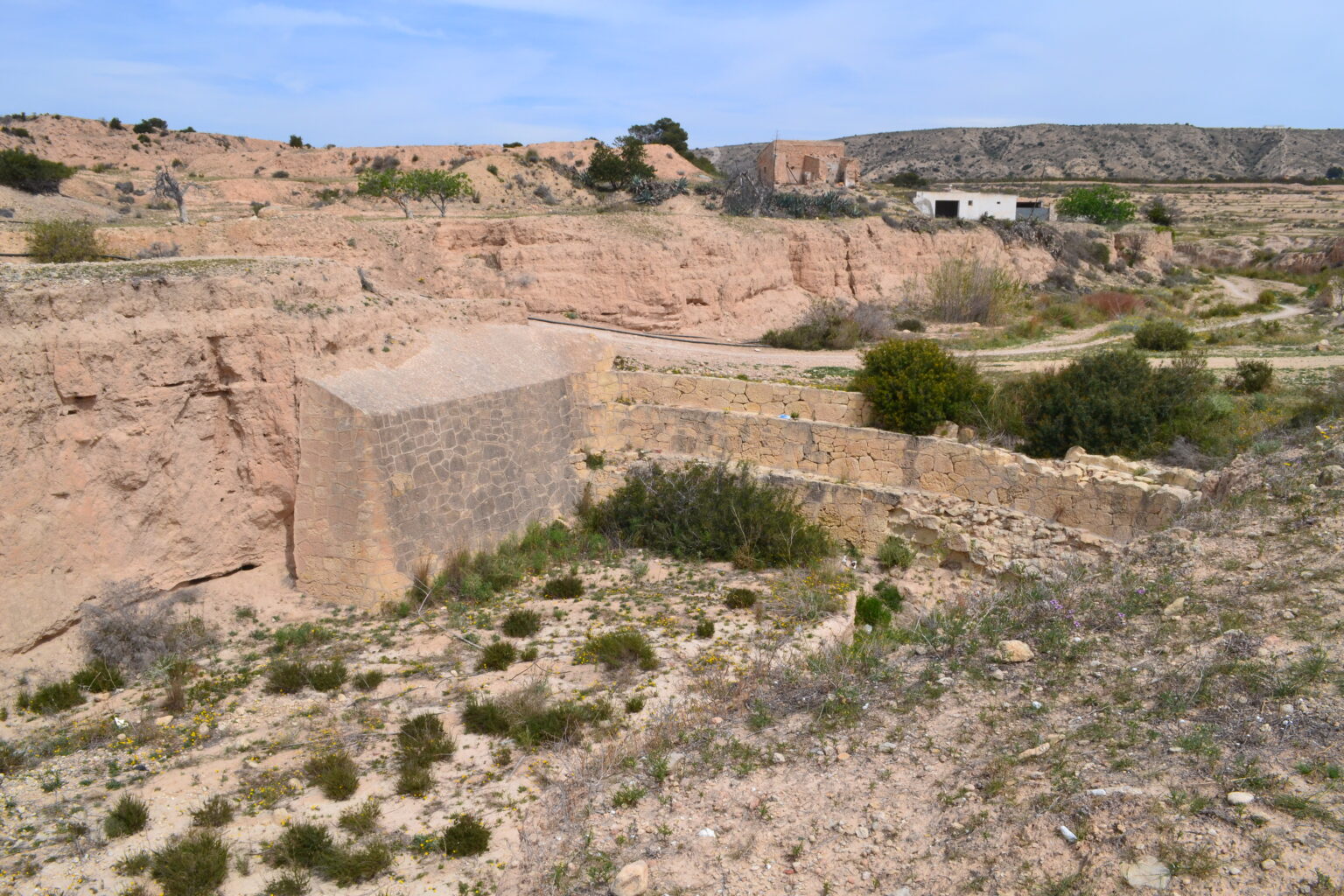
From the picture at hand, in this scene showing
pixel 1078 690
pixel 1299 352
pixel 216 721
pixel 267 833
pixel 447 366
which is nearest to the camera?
pixel 267 833

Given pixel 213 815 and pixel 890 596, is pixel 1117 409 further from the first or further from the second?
pixel 213 815

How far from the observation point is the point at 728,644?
25.8ft

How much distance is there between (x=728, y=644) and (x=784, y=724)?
1.51 m

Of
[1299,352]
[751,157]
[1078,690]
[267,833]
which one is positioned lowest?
[267,833]

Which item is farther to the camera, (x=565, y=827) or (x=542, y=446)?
(x=542, y=446)

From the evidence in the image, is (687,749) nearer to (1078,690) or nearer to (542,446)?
(1078,690)

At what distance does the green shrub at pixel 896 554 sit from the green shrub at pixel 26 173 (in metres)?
26.1

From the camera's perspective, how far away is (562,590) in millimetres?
9242

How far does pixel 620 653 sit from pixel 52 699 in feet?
15.4

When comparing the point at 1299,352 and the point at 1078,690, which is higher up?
the point at 1299,352

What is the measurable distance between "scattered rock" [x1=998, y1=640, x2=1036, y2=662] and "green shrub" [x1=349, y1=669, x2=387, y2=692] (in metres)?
5.28

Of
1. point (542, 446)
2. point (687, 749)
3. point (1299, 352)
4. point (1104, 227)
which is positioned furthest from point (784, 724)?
point (1104, 227)

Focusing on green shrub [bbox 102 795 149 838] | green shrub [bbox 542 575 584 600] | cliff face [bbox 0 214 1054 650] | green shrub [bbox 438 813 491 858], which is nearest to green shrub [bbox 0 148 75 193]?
cliff face [bbox 0 214 1054 650]

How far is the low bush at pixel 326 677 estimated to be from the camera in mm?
7221
